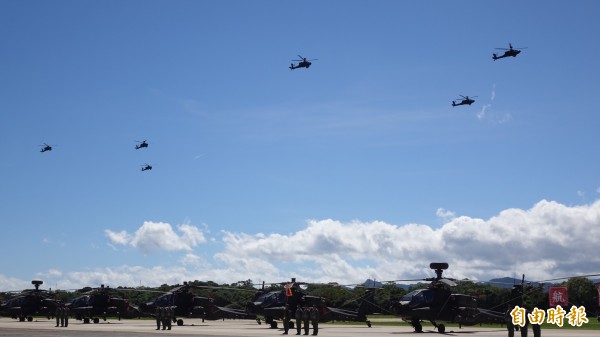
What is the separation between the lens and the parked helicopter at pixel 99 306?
58.5 meters

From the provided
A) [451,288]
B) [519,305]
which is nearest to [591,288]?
[451,288]

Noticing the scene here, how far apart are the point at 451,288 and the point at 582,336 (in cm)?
862

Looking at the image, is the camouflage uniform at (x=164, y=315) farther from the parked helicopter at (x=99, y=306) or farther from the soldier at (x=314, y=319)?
the parked helicopter at (x=99, y=306)

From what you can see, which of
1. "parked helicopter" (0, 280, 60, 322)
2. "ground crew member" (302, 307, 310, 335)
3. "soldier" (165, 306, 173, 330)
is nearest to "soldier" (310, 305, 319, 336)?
"ground crew member" (302, 307, 310, 335)

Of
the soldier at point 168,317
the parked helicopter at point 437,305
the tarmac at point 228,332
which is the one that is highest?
the parked helicopter at point 437,305

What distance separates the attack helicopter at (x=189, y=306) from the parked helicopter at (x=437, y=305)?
17571 millimetres

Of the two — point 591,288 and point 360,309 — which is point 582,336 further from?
point 591,288

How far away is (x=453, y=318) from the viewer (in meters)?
41.7

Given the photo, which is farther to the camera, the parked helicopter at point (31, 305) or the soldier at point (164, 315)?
the parked helicopter at point (31, 305)

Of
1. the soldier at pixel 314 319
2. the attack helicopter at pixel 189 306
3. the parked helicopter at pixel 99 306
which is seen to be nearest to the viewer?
the soldier at pixel 314 319

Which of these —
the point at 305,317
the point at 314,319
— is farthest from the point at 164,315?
the point at 314,319

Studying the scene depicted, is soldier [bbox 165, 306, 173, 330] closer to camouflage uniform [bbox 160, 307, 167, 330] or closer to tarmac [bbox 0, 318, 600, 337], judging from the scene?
camouflage uniform [bbox 160, 307, 167, 330]

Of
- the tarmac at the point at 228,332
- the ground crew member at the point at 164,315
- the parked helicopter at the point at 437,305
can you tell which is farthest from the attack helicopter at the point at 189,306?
the parked helicopter at the point at 437,305

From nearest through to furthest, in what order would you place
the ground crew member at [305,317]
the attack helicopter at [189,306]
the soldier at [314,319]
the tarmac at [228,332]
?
1. the tarmac at [228,332]
2. the soldier at [314,319]
3. the ground crew member at [305,317]
4. the attack helicopter at [189,306]
